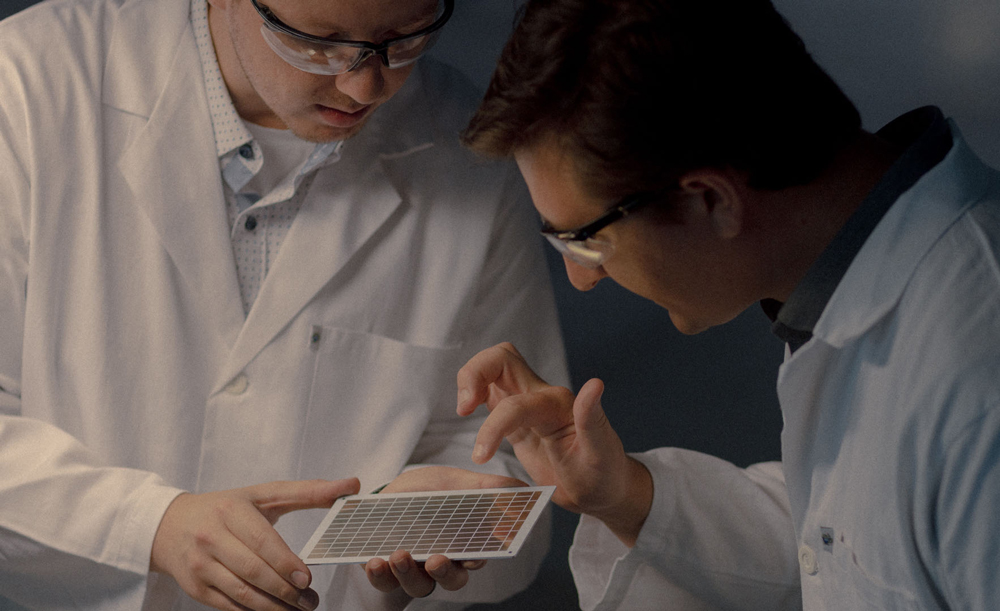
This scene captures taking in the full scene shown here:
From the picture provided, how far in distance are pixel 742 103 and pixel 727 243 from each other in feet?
0.52

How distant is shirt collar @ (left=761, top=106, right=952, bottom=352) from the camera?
100cm

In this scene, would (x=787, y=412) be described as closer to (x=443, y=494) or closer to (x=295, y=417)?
(x=443, y=494)

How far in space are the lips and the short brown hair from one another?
44 cm

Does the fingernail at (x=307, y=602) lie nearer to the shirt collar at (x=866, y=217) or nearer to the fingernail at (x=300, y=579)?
the fingernail at (x=300, y=579)

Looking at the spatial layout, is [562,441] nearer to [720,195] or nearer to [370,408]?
[370,408]

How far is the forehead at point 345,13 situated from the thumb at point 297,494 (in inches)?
23.4

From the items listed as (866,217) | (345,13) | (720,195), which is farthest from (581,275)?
(345,13)

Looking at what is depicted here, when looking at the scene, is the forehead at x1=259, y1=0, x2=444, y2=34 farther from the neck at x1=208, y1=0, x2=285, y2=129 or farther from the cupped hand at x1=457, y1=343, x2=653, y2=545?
the cupped hand at x1=457, y1=343, x2=653, y2=545

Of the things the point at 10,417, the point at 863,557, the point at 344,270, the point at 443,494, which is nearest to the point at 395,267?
the point at 344,270

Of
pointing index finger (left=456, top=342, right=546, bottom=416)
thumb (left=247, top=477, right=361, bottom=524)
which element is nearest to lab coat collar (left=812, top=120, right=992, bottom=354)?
pointing index finger (left=456, top=342, right=546, bottom=416)

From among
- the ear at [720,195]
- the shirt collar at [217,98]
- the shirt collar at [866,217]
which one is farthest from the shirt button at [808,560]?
the shirt collar at [217,98]

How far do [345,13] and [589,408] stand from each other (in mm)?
596

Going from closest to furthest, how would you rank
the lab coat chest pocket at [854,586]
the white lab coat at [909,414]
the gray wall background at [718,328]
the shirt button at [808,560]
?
the white lab coat at [909,414] → the lab coat chest pocket at [854,586] → the shirt button at [808,560] → the gray wall background at [718,328]

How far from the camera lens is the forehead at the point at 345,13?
4.11ft
